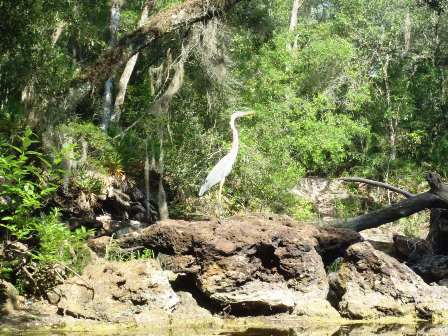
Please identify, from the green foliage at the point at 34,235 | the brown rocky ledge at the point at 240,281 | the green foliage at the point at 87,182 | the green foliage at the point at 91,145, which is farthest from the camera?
the green foliage at the point at 87,182

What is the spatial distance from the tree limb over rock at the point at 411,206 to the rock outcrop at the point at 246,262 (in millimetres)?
3587

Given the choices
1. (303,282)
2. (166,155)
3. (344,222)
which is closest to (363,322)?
(303,282)

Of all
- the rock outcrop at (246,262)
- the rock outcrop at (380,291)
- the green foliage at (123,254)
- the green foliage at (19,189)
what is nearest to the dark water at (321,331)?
the rock outcrop at (380,291)

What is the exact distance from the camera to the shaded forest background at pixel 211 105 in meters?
8.39

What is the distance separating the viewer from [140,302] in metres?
6.81

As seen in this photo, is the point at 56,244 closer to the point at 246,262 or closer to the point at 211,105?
the point at 246,262

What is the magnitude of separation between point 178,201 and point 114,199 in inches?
65.6

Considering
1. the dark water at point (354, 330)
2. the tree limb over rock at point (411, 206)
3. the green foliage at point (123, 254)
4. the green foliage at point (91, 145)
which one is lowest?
the dark water at point (354, 330)

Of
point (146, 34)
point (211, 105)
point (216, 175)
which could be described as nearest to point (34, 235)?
point (216, 175)

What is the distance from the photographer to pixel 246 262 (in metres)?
7.21

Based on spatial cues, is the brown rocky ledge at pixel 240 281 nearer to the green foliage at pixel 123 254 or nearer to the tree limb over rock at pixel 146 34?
the green foliage at pixel 123 254

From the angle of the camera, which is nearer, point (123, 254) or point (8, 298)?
point (8, 298)

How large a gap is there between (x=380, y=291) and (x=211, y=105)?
6.54 metres

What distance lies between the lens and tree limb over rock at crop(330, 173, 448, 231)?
34.6 ft
